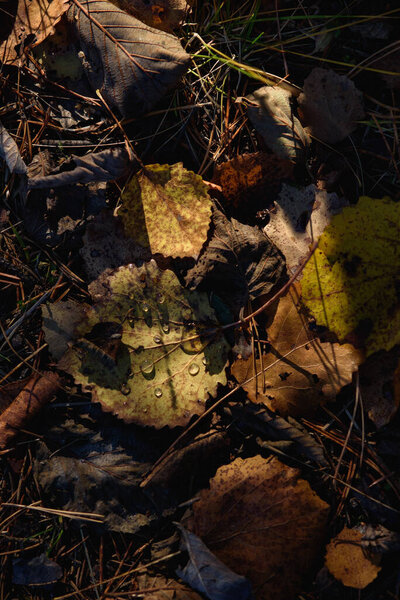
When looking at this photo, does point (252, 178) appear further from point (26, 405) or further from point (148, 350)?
point (26, 405)

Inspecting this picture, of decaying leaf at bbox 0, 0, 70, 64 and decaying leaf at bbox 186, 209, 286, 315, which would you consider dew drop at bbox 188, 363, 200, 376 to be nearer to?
decaying leaf at bbox 186, 209, 286, 315

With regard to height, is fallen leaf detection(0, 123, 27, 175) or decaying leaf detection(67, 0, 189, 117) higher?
decaying leaf detection(67, 0, 189, 117)

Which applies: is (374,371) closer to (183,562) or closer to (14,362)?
(183,562)

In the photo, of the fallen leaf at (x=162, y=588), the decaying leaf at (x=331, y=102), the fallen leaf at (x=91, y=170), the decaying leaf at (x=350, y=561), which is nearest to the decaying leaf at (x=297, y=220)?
the decaying leaf at (x=331, y=102)

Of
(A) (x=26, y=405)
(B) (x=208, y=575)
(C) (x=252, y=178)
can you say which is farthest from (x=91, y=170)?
(B) (x=208, y=575)

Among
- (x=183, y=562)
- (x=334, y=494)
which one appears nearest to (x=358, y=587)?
(x=334, y=494)

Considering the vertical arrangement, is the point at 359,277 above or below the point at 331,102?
below

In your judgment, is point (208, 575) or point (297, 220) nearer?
point (208, 575)

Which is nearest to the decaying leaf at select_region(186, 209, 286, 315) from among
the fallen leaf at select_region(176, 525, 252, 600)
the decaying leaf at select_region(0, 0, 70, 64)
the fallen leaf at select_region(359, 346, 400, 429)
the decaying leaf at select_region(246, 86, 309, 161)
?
the decaying leaf at select_region(246, 86, 309, 161)
